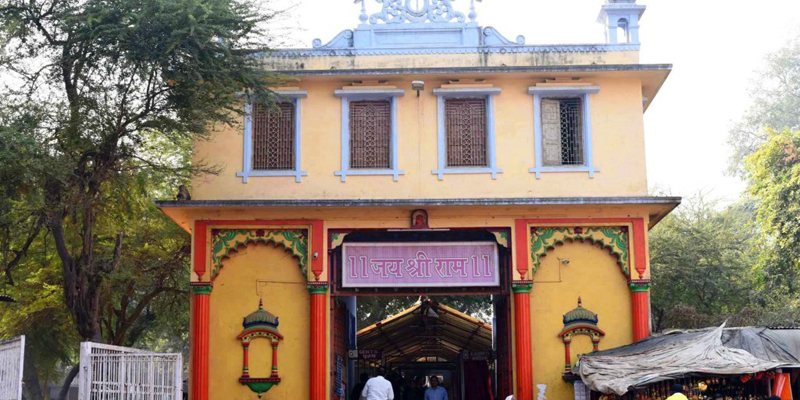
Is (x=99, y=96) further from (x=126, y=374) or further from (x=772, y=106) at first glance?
(x=772, y=106)

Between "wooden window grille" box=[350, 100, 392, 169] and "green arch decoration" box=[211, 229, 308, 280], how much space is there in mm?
1733

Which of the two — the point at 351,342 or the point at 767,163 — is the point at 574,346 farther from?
the point at 767,163

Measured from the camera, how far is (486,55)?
62.3 feet

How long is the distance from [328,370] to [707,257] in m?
12.9

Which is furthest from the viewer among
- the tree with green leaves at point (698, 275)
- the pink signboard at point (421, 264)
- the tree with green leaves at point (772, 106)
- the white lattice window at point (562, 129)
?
the tree with green leaves at point (772, 106)

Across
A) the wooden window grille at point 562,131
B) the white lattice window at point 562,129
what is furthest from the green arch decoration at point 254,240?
the wooden window grille at point 562,131

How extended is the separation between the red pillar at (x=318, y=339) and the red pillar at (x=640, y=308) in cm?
544

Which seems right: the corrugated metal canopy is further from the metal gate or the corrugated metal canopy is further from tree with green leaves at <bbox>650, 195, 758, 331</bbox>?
the metal gate

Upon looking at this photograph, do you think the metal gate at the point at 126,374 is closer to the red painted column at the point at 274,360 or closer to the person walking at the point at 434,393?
the red painted column at the point at 274,360

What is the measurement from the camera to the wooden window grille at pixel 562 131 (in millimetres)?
18828

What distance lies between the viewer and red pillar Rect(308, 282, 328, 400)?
18.0m

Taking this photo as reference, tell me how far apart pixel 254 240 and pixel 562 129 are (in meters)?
5.93

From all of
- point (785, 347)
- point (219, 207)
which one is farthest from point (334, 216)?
point (785, 347)

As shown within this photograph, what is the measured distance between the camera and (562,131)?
746 inches
